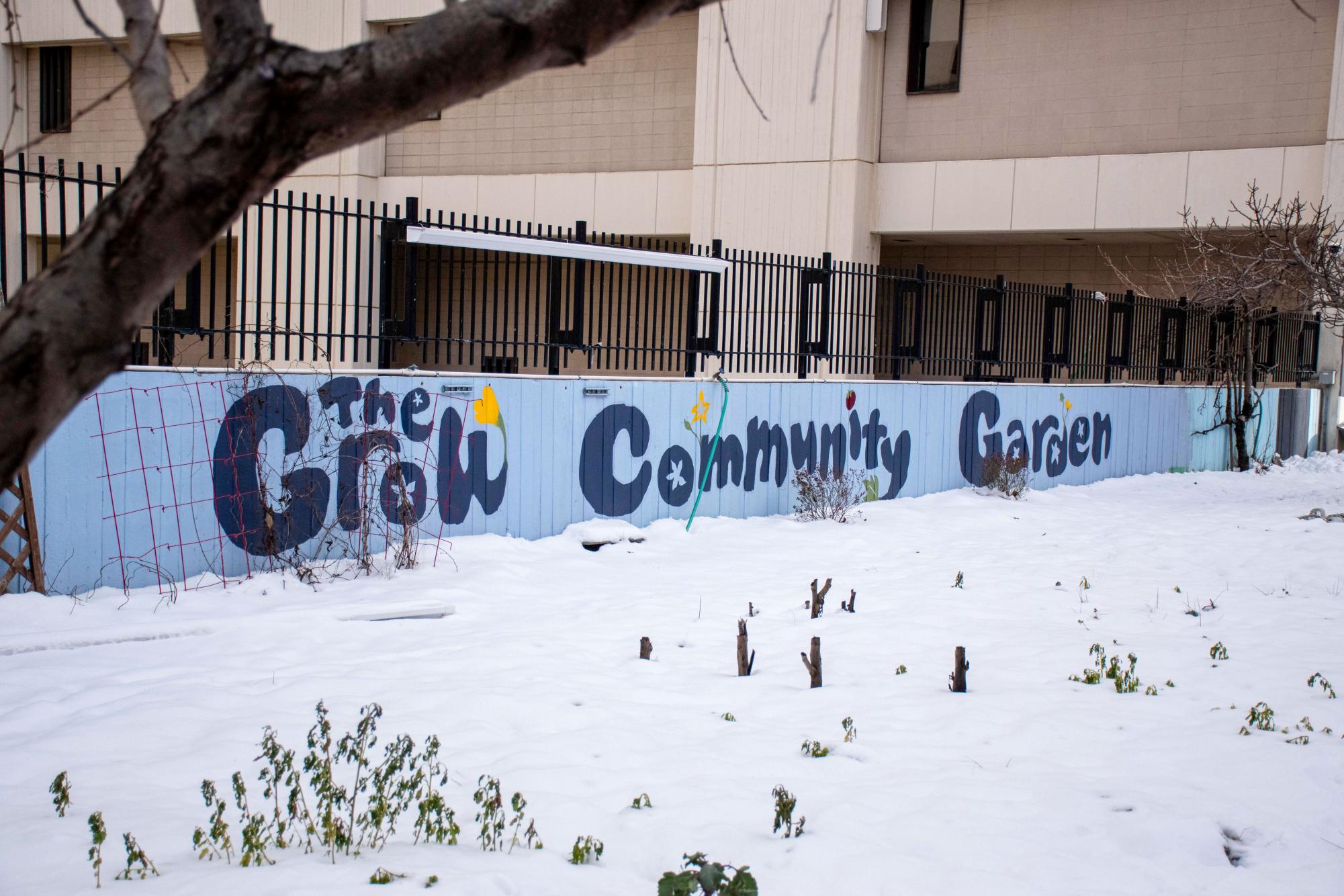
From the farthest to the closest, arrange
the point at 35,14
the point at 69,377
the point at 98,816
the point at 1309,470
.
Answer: the point at 35,14 < the point at 1309,470 < the point at 98,816 < the point at 69,377

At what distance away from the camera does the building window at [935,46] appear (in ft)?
68.6

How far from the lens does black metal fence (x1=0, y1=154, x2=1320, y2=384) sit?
28.4 feet

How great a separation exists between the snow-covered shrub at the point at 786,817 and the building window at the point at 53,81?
2441 cm

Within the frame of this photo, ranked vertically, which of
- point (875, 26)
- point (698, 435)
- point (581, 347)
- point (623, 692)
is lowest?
point (623, 692)

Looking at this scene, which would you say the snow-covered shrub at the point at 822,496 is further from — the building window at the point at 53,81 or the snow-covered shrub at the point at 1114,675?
the building window at the point at 53,81

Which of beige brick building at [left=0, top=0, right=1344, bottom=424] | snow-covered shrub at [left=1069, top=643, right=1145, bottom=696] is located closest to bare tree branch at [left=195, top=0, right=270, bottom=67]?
snow-covered shrub at [left=1069, top=643, right=1145, bottom=696]

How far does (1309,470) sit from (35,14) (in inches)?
978

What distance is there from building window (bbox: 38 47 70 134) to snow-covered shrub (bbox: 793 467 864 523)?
1891 cm

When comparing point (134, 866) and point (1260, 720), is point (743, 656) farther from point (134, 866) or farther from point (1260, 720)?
point (134, 866)

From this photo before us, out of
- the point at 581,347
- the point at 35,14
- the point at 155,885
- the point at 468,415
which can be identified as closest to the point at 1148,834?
the point at 155,885

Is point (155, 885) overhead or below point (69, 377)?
below

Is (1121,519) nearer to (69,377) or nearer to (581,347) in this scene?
(581,347)

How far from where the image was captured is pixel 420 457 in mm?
9125

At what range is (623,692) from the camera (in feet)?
19.2
